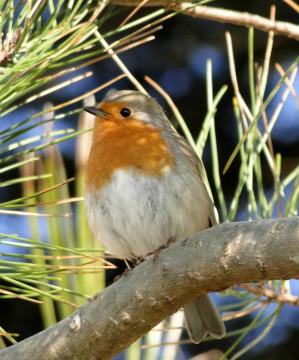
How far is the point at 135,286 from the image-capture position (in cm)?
287

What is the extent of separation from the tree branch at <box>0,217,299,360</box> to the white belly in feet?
3.57

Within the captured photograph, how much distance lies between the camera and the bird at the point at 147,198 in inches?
159

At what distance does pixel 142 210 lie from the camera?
4.03m

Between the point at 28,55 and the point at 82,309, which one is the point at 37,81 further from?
the point at 82,309

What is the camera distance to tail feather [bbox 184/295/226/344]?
4.02 meters

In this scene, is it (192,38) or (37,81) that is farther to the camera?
(192,38)

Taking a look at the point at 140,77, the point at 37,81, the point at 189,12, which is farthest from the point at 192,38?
the point at 37,81

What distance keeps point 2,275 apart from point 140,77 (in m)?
3.55

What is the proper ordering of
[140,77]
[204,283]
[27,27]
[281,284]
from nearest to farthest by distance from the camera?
[204,283] < [27,27] < [281,284] < [140,77]

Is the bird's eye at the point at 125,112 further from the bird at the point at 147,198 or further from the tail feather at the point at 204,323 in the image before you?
the tail feather at the point at 204,323

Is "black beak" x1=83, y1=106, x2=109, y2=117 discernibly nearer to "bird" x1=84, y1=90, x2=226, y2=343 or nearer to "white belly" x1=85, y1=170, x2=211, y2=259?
"bird" x1=84, y1=90, x2=226, y2=343

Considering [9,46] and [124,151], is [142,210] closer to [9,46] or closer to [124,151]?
[124,151]

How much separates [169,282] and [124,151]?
1.49 m

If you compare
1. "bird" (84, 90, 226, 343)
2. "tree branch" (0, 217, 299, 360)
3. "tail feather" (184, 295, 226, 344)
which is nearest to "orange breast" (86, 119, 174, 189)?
"bird" (84, 90, 226, 343)
